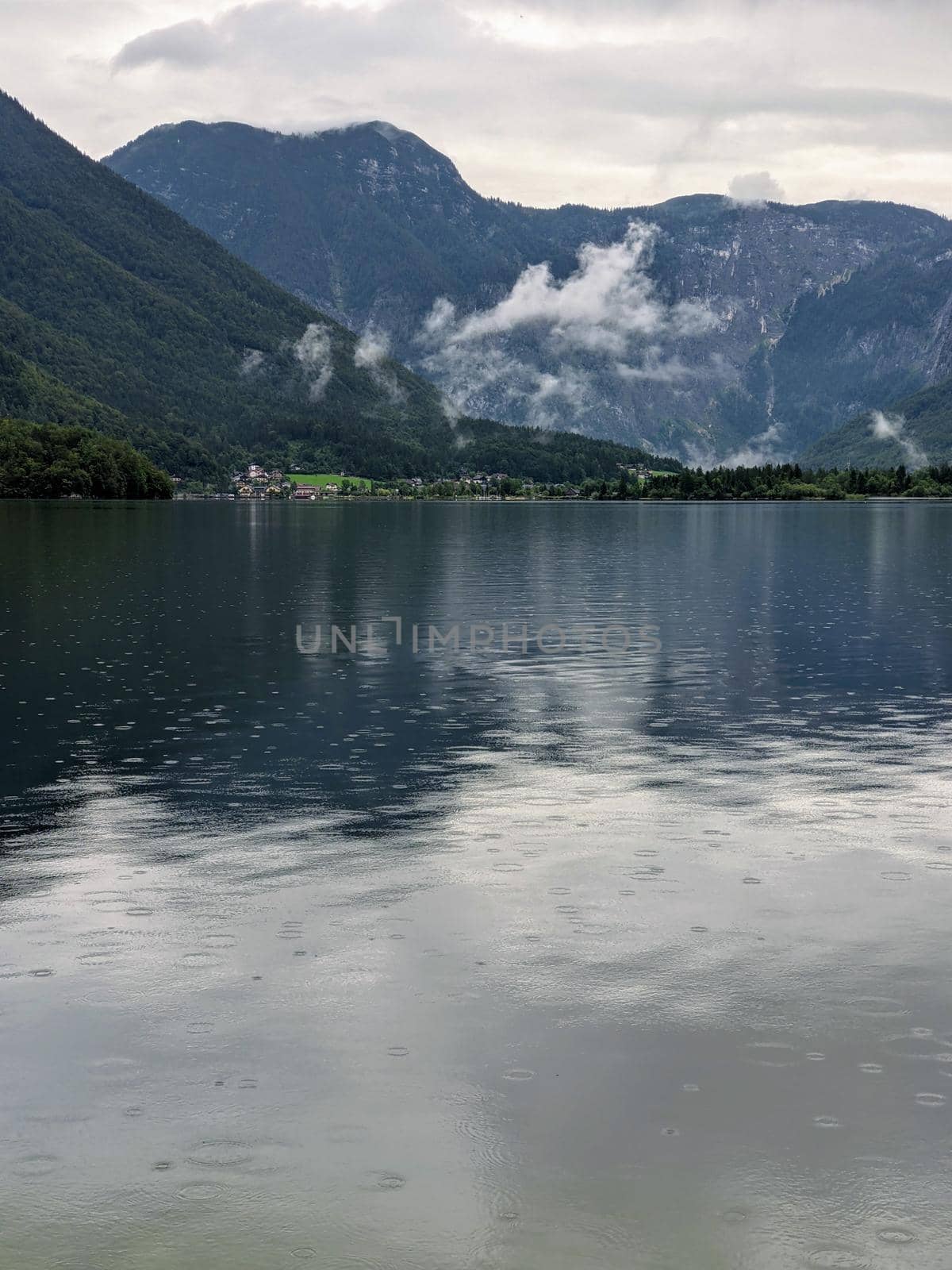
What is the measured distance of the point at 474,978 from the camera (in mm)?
19156

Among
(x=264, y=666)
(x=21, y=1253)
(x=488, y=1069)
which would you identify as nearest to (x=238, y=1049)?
(x=488, y=1069)

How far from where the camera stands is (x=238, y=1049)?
16672mm

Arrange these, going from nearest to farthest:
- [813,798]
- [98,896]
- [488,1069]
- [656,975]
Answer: [488,1069] < [656,975] < [98,896] < [813,798]

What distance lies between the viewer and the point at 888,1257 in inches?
483

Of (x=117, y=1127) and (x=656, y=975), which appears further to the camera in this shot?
(x=656, y=975)

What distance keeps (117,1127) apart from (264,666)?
39766mm

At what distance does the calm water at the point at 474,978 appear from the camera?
42.8 feet

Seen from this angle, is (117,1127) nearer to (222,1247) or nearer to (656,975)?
(222,1247)

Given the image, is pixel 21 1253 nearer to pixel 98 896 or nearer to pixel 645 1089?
pixel 645 1089

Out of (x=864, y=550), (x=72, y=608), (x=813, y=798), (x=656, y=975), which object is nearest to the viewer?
(x=656, y=975)

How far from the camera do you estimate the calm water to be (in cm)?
1305

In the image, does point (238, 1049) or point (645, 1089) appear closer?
point (645, 1089)

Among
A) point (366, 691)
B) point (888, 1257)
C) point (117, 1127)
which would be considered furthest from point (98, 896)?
point (366, 691)

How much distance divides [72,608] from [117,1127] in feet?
208
